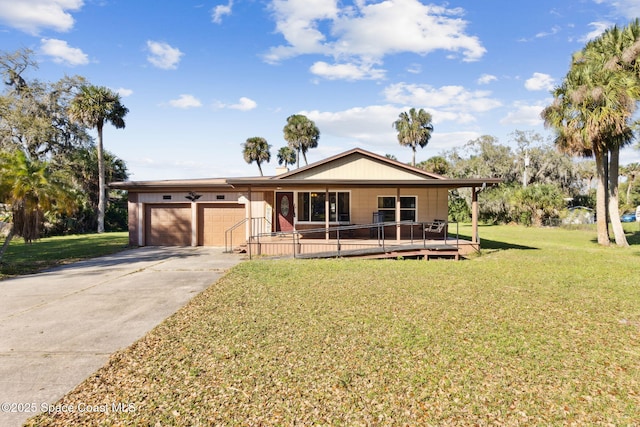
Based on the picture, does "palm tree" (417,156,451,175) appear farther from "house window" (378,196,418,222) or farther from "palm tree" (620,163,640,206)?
"palm tree" (620,163,640,206)

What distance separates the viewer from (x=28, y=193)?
10539 mm

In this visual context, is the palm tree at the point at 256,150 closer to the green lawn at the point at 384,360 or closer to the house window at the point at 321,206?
the house window at the point at 321,206

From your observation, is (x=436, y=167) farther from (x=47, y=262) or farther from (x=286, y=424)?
(x=286, y=424)

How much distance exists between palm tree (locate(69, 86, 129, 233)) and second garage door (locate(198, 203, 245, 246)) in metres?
14.7

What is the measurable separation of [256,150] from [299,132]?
22.4 feet

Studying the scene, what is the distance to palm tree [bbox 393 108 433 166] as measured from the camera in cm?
3644

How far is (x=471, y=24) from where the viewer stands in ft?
51.2

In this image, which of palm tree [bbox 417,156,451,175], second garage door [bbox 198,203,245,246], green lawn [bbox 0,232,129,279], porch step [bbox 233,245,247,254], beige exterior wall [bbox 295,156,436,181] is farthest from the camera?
palm tree [bbox 417,156,451,175]

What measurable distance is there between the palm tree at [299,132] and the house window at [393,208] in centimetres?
2704

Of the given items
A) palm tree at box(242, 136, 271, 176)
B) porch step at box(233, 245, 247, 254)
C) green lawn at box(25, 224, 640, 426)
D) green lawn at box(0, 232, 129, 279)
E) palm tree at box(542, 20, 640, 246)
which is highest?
palm tree at box(242, 136, 271, 176)

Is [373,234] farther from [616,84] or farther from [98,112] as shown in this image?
[98,112]

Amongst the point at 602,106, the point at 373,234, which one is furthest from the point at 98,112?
the point at 602,106

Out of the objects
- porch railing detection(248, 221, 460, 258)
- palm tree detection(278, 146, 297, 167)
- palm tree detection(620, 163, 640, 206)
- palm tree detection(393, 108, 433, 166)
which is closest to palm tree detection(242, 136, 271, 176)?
palm tree detection(278, 146, 297, 167)

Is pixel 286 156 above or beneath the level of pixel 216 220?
above
